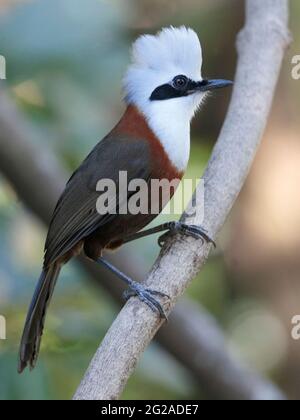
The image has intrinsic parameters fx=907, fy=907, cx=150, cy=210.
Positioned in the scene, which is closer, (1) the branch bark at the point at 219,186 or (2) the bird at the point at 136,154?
(1) the branch bark at the point at 219,186

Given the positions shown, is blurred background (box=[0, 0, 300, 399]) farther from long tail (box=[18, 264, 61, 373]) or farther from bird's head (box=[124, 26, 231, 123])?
bird's head (box=[124, 26, 231, 123])

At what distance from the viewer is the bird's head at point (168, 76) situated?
3439 millimetres

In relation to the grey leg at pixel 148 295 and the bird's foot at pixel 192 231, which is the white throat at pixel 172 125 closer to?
the bird's foot at pixel 192 231

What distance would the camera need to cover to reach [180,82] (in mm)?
3596

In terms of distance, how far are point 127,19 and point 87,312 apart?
1.93 m

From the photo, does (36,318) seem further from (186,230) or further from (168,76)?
(168,76)

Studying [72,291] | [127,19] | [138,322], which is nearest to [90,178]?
[72,291]

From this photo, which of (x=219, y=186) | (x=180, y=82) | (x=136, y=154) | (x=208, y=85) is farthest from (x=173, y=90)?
(x=219, y=186)

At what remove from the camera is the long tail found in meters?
3.37

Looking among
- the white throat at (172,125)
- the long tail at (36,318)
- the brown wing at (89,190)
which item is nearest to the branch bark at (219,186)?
the white throat at (172,125)

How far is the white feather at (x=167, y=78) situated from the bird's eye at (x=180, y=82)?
0.06ft

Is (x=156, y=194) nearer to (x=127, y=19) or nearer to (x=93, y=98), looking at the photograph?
(x=93, y=98)

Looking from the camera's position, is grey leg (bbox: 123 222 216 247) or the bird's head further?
the bird's head

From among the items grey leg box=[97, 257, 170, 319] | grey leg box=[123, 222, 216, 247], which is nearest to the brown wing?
grey leg box=[123, 222, 216, 247]
